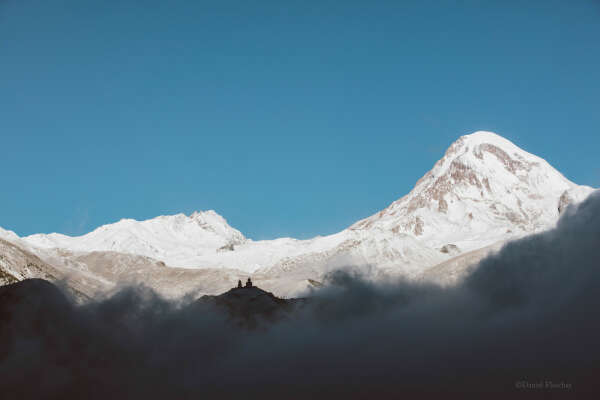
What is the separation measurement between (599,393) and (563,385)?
32.4ft

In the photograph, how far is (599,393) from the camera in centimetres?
19488

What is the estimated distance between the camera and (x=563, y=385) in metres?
199
